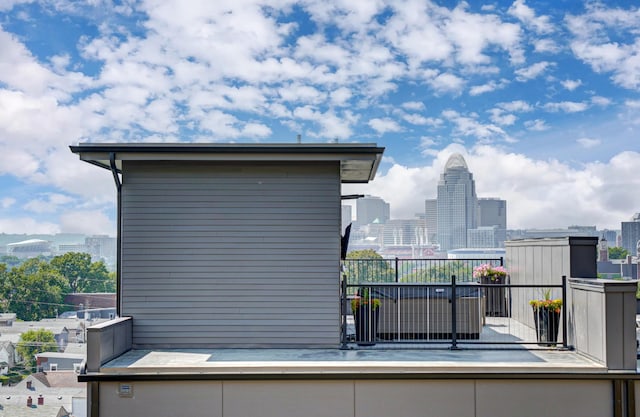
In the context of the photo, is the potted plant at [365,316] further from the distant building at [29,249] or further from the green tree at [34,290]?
the distant building at [29,249]

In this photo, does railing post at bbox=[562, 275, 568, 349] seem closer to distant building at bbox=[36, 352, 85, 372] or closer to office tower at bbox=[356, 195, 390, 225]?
distant building at bbox=[36, 352, 85, 372]

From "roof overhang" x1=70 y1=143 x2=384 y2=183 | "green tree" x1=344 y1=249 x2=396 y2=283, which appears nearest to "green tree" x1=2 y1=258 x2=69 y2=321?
"green tree" x1=344 y1=249 x2=396 y2=283

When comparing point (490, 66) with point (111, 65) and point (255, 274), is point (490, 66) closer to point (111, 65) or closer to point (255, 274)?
point (111, 65)

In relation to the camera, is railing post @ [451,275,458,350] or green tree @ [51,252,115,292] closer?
railing post @ [451,275,458,350]

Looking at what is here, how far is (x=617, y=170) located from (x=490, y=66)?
16.7m

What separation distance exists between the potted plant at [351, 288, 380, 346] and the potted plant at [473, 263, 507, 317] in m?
3.02

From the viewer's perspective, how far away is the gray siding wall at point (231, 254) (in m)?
6.94

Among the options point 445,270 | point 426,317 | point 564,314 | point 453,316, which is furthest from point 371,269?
point 564,314

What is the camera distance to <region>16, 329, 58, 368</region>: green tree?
2352cm

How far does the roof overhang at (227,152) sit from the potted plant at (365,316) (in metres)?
1.89

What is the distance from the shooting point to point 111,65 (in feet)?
97.8

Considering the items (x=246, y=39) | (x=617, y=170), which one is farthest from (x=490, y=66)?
(x=246, y=39)

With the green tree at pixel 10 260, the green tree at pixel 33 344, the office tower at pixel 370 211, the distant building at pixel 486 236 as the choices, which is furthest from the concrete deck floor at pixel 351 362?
the green tree at pixel 10 260

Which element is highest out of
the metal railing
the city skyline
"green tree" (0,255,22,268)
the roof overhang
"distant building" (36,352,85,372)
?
the city skyline
